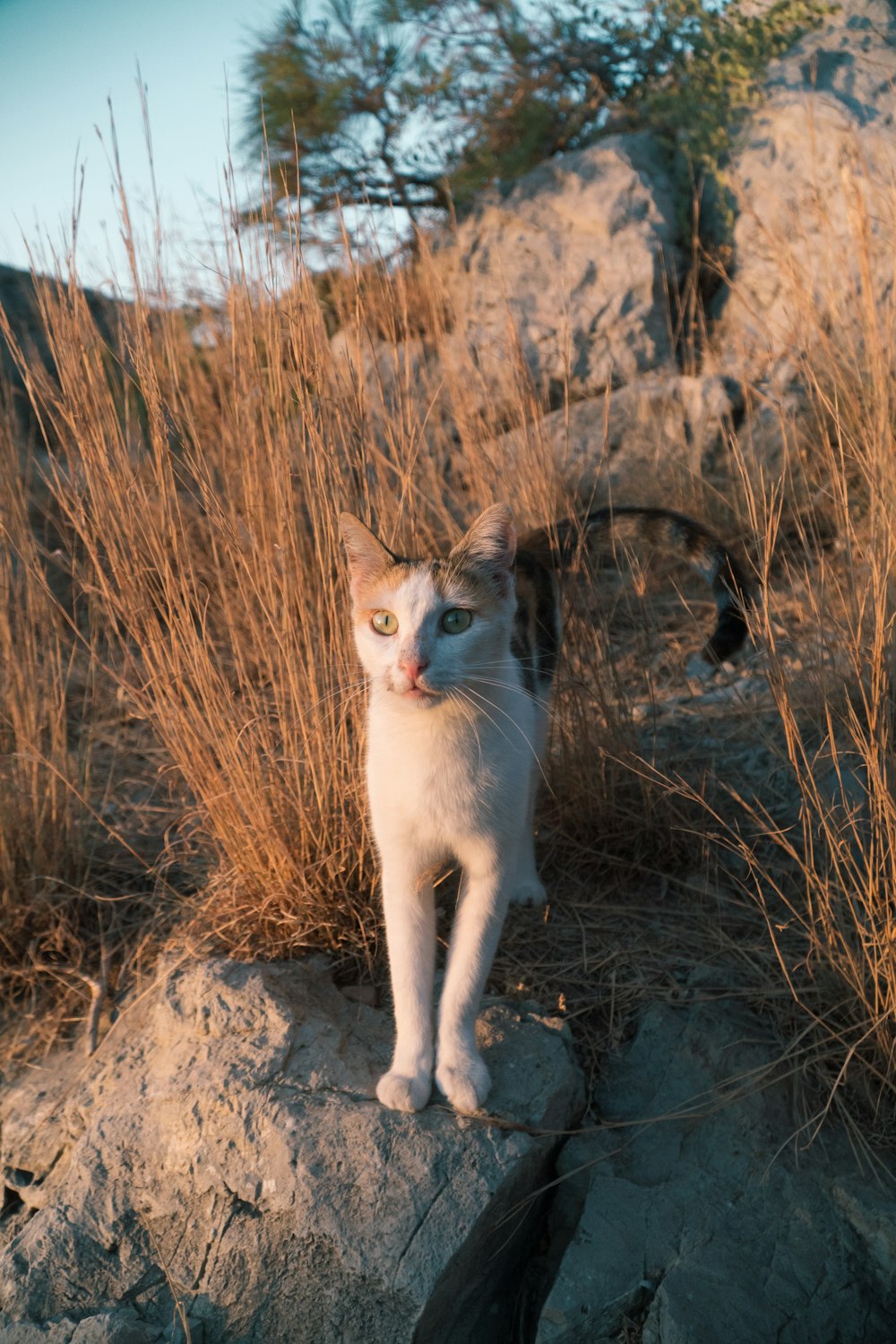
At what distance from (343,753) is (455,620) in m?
0.55

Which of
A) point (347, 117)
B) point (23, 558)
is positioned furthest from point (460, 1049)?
point (347, 117)

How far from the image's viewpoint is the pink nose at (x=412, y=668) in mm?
1707

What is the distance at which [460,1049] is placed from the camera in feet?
5.99

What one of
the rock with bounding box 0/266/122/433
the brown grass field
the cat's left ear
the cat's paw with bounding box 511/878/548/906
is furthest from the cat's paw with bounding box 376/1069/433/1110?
the rock with bounding box 0/266/122/433

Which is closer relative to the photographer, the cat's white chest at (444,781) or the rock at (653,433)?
the cat's white chest at (444,781)

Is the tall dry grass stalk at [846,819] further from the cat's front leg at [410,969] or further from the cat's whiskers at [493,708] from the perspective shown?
the cat's front leg at [410,969]

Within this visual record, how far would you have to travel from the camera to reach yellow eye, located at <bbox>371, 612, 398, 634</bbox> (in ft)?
6.10

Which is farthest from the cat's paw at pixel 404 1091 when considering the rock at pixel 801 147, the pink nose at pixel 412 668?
the rock at pixel 801 147

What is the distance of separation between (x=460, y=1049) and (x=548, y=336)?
3733 millimetres

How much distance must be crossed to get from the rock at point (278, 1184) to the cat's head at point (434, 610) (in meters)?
0.77

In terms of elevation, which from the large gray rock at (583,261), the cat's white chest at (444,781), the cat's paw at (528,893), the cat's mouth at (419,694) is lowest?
the cat's paw at (528,893)

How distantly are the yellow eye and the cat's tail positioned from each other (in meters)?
0.68

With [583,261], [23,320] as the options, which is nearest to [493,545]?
[583,261]

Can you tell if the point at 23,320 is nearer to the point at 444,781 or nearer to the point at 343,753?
the point at 343,753
